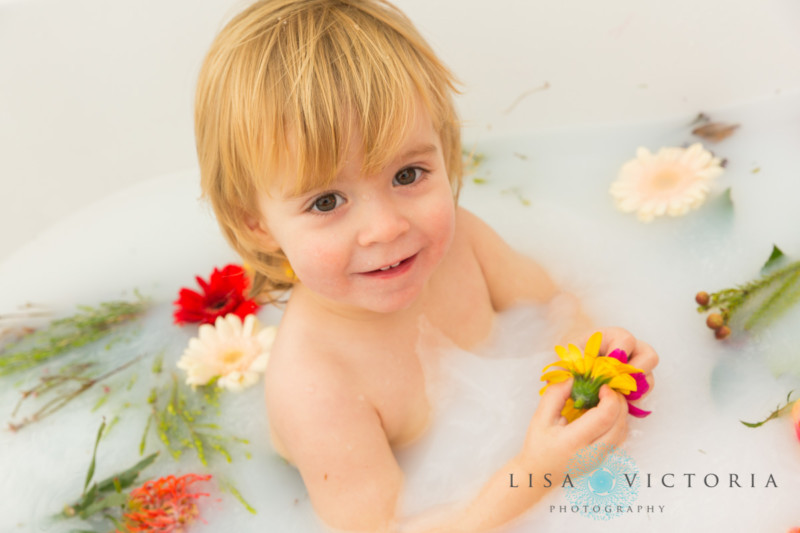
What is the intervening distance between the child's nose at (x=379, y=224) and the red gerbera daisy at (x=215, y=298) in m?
0.58

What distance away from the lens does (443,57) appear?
1.59 meters

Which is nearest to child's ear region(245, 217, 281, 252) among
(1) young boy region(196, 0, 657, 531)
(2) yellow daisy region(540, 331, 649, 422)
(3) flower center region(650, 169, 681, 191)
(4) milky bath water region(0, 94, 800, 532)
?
(1) young boy region(196, 0, 657, 531)

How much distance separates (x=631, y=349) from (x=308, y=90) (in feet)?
1.94

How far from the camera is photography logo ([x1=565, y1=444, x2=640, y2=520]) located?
1.13 m

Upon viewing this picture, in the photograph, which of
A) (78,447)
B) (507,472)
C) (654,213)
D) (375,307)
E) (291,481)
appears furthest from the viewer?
(654,213)

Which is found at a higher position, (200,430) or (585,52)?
(585,52)

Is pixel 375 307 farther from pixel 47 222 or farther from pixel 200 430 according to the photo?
pixel 47 222

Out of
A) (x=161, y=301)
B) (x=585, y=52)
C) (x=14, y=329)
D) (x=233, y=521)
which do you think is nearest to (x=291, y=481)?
(x=233, y=521)

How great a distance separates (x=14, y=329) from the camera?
151cm

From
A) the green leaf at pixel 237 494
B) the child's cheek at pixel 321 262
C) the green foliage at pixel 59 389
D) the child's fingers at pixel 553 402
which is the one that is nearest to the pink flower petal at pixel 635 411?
the child's fingers at pixel 553 402

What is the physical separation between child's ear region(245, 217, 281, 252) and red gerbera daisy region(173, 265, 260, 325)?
40cm

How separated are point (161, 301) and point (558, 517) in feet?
2.78

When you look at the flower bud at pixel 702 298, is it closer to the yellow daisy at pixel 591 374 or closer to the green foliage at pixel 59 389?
the yellow daisy at pixel 591 374

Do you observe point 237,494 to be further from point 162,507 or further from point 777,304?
point 777,304
